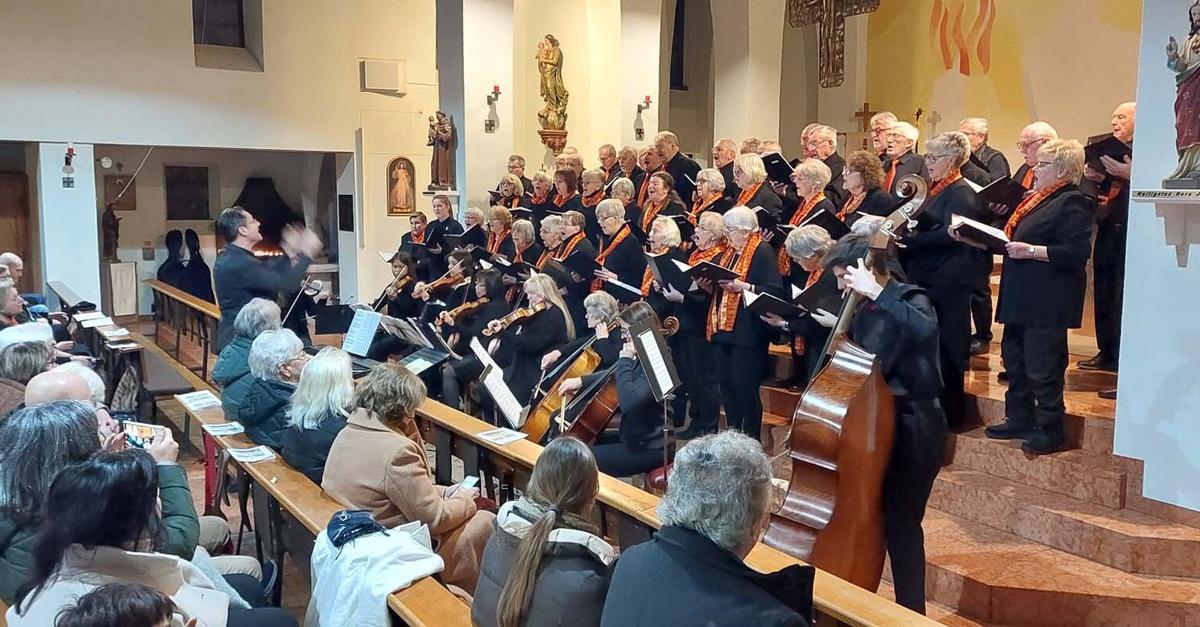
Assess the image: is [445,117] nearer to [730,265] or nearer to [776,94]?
[776,94]

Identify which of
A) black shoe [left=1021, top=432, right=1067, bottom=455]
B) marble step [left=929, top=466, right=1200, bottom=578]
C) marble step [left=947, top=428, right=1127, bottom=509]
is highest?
black shoe [left=1021, top=432, right=1067, bottom=455]

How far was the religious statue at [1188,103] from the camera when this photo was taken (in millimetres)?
3424

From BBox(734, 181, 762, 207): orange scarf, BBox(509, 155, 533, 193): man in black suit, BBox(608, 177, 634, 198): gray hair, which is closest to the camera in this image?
BBox(734, 181, 762, 207): orange scarf

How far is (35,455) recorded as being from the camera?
93.2 inches

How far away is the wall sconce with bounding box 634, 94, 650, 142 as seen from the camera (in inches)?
432

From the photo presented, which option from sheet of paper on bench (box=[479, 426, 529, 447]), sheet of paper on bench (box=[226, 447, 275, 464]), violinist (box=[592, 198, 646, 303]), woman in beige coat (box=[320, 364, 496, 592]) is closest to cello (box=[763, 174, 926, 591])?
woman in beige coat (box=[320, 364, 496, 592])

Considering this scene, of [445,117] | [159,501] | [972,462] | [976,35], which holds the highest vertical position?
[976,35]

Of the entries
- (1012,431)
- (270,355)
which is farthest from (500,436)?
(1012,431)

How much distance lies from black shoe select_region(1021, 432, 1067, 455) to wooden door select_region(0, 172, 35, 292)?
1125cm

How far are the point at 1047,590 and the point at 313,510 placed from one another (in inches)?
104

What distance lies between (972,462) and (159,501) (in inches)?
137

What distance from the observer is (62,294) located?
9.04 meters

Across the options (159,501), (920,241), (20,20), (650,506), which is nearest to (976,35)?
(920,241)

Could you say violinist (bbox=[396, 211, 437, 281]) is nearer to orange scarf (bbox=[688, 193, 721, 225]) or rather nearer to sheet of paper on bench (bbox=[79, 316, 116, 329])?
sheet of paper on bench (bbox=[79, 316, 116, 329])
